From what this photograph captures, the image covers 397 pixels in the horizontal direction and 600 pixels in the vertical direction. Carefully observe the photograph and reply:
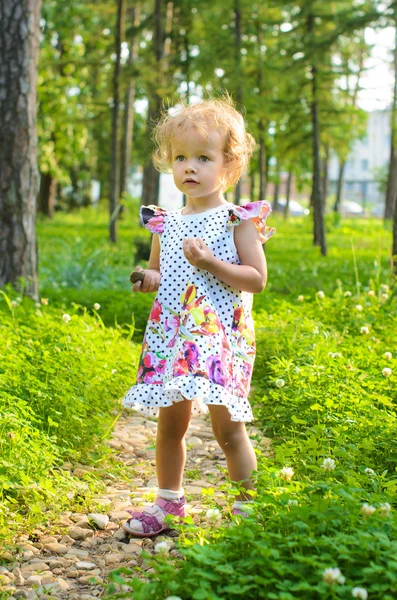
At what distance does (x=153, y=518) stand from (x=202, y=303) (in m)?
0.90

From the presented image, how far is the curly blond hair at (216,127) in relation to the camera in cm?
338

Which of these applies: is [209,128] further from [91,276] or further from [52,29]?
[52,29]

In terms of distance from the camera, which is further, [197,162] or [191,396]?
[197,162]

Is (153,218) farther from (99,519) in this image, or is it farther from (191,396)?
(99,519)

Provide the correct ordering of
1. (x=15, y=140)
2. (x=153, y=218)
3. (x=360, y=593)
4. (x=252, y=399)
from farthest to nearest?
Answer: 1. (x=15, y=140)
2. (x=252, y=399)
3. (x=153, y=218)
4. (x=360, y=593)

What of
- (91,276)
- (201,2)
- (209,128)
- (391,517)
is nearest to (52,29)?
(201,2)

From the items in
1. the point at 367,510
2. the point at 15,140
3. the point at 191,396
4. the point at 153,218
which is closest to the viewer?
the point at 367,510

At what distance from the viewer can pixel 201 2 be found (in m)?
17.3

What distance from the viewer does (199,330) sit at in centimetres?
321

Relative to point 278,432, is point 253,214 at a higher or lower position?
higher

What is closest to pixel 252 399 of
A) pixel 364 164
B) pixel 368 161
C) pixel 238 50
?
pixel 238 50

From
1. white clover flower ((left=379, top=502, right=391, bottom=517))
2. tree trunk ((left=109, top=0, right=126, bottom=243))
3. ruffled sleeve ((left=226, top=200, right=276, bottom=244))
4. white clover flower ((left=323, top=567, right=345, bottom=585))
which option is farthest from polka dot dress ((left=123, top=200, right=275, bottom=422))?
tree trunk ((left=109, top=0, right=126, bottom=243))

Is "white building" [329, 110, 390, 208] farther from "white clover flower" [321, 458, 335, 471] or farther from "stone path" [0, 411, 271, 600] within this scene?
"white clover flower" [321, 458, 335, 471]

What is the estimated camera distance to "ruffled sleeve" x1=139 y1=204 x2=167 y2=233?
3.60 m
